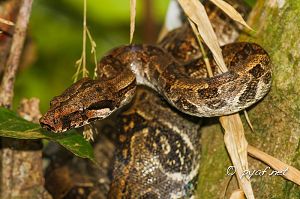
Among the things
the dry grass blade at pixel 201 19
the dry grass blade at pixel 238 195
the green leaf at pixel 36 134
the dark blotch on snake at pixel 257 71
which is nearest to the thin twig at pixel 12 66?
the green leaf at pixel 36 134

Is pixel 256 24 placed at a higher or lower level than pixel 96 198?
higher

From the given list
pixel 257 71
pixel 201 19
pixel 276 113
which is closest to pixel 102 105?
pixel 201 19

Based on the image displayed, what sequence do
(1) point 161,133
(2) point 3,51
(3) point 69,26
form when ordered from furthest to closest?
(3) point 69,26, (2) point 3,51, (1) point 161,133

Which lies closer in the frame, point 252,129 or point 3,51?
point 252,129

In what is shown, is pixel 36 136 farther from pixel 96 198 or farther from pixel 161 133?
pixel 96 198

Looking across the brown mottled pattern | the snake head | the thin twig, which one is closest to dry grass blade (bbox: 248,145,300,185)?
the brown mottled pattern

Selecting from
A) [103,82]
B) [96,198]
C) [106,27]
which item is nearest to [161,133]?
[103,82]

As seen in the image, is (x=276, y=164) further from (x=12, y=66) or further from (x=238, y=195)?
(x=12, y=66)

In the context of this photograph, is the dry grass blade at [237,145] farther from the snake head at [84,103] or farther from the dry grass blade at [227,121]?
the snake head at [84,103]
